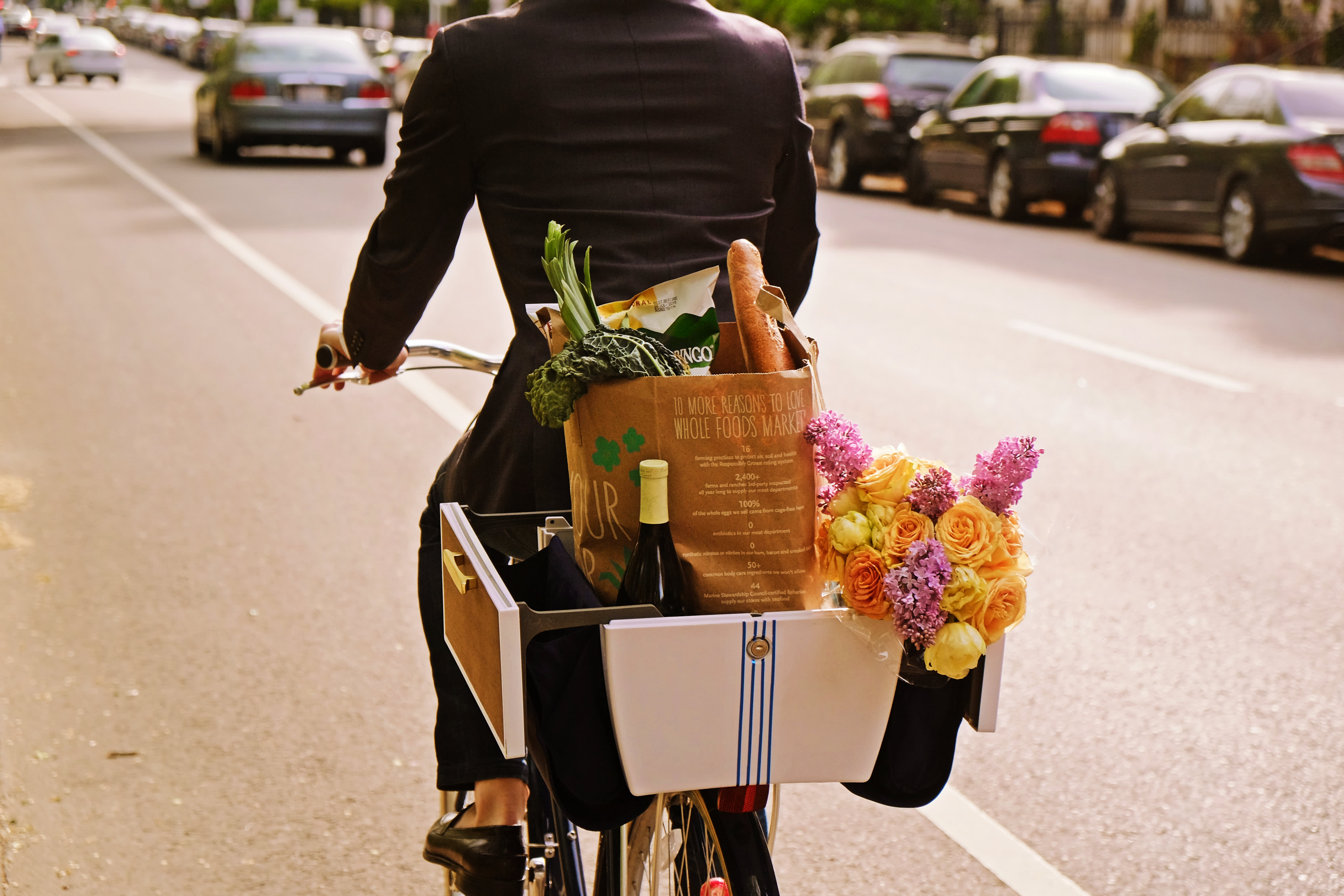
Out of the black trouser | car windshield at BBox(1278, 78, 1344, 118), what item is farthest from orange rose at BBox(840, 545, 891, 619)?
car windshield at BBox(1278, 78, 1344, 118)

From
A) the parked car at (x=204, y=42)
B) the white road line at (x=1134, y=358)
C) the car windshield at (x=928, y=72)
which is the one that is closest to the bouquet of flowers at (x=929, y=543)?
the white road line at (x=1134, y=358)

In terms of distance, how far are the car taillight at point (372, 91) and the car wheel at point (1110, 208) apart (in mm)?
9612

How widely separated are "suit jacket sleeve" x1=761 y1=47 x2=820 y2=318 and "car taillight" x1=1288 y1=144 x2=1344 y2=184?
11069 millimetres

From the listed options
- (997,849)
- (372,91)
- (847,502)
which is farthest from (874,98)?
(847,502)

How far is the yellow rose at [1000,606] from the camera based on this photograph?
6.09 ft

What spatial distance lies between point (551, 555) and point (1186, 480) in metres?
5.04

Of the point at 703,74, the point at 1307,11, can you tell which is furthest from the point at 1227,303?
the point at 1307,11

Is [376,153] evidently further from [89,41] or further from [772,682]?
[89,41]

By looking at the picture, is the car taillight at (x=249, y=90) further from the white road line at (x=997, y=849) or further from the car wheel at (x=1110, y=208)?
the white road line at (x=997, y=849)

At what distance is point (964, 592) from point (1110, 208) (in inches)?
555

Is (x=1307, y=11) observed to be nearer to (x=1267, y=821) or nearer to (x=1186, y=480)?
(x=1186, y=480)

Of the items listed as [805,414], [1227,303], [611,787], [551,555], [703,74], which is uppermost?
[703,74]

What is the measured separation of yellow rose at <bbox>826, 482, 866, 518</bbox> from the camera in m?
1.93

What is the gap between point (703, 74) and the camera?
2414 millimetres
